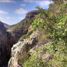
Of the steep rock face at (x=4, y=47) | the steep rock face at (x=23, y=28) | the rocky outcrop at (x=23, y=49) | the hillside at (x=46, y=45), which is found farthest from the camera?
the steep rock face at (x=23, y=28)

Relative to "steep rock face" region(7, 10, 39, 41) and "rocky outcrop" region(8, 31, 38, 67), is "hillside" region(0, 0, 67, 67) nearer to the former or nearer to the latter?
"rocky outcrop" region(8, 31, 38, 67)

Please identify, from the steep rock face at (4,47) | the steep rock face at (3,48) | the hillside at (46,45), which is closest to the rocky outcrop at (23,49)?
the hillside at (46,45)

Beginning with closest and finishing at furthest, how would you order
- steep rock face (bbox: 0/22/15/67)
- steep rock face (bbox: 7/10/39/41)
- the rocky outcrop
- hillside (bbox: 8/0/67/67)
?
hillside (bbox: 8/0/67/67) → the rocky outcrop → steep rock face (bbox: 0/22/15/67) → steep rock face (bbox: 7/10/39/41)

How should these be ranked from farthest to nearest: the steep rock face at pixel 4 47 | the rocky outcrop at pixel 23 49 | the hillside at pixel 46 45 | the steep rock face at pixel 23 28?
the steep rock face at pixel 23 28 → the steep rock face at pixel 4 47 → the rocky outcrop at pixel 23 49 → the hillside at pixel 46 45

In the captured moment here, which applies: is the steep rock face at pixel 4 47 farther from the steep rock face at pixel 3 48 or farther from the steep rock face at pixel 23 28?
the steep rock face at pixel 23 28

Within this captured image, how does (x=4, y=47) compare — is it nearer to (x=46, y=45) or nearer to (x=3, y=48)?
(x=3, y=48)

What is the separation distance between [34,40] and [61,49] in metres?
9.19

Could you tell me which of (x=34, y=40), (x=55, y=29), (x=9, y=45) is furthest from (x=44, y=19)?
(x=9, y=45)

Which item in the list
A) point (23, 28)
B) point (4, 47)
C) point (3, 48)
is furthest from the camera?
point (23, 28)

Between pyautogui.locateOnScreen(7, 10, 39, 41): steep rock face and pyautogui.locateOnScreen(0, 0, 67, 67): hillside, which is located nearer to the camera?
pyautogui.locateOnScreen(0, 0, 67, 67): hillside

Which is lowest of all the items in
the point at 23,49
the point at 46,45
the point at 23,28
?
the point at 23,49

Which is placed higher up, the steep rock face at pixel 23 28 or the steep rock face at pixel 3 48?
the steep rock face at pixel 23 28

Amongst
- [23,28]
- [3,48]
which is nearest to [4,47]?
[3,48]

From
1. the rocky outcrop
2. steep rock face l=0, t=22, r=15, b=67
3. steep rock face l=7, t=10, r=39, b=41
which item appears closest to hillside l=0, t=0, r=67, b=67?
the rocky outcrop
